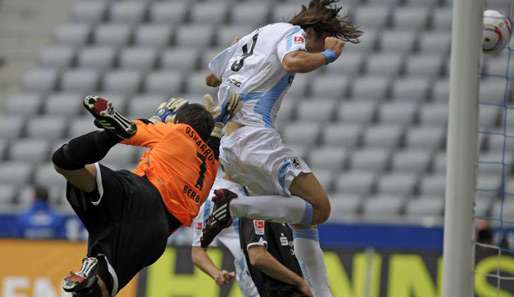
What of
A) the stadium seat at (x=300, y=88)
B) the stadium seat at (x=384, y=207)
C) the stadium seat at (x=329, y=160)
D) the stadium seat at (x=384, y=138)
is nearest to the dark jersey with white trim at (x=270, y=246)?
the stadium seat at (x=384, y=207)

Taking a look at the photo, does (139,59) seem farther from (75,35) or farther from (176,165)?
(176,165)

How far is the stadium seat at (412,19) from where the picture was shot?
16.6 metres

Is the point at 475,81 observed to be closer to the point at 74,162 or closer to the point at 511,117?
the point at 74,162

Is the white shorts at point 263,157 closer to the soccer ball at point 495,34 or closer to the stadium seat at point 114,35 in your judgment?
the soccer ball at point 495,34

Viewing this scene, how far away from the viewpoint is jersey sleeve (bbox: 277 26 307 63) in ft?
25.3

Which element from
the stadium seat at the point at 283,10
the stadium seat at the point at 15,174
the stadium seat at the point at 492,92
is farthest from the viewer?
the stadium seat at the point at 283,10

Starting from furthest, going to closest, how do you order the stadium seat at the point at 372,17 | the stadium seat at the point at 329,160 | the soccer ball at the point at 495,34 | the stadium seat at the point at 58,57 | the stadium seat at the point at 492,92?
1. the stadium seat at the point at 58,57
2. the stadium seat at the point at 372,17
3. the stadium seat at the point at 329,160
4. the stadium seat at the point at 492,92
5. the soccer ball at the point at 495,34

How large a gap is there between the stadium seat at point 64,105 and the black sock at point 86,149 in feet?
33.5

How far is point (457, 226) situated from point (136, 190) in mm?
1921

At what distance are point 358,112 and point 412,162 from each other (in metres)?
1.07

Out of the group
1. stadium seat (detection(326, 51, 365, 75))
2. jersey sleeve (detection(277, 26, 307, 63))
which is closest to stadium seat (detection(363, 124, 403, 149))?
stadium seat (detection(326, 51, 365, 75))

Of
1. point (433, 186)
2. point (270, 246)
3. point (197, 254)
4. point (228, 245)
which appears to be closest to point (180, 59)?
point (433, 186)

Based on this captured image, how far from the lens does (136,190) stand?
736cm

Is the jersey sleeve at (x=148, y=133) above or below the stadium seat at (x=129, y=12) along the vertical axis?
below
